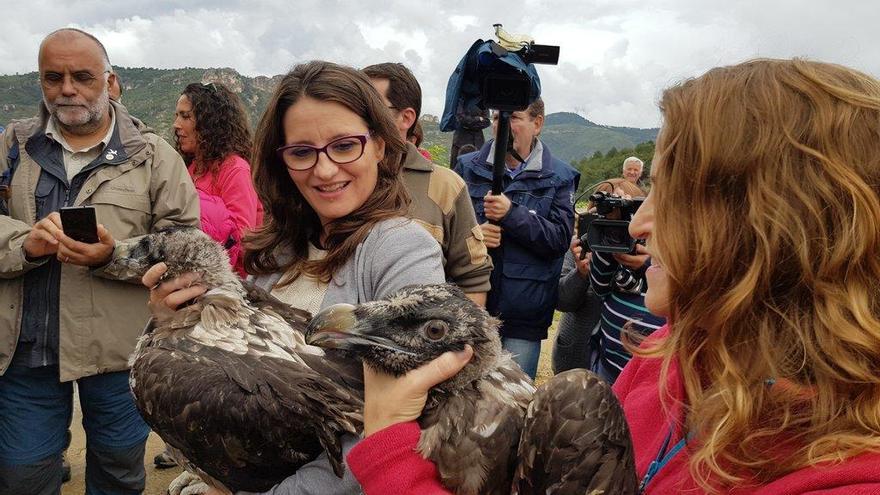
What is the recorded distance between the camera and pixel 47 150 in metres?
4.59

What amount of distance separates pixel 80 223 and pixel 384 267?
9.22ft

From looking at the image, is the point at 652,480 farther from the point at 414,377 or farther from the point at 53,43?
the point at 53,43

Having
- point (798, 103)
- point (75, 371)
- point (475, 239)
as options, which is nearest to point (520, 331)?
point (475, 239)

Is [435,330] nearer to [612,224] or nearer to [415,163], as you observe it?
[415,163]

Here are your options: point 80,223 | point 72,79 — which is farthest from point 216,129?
point 80,223

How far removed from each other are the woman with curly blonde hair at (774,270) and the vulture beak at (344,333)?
107 centimetres

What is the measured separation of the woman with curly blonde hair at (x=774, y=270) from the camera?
137 centimetres

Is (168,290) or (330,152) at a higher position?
(330,152)

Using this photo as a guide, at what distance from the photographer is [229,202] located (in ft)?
19.8

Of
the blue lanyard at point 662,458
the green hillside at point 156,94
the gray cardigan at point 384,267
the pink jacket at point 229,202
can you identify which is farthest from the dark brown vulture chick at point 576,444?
the green hillside at point 156,94

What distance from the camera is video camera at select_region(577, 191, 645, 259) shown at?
4.39 metres

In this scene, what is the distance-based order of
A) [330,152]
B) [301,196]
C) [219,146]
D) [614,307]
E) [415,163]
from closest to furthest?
[330,152]
[301,196]
[415,163]
[614,307]
[219,146]

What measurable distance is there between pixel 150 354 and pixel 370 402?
1.41m

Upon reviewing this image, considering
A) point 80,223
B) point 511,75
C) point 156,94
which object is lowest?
point 156,94
